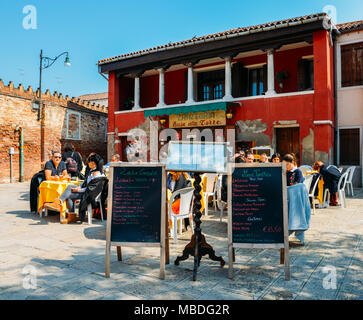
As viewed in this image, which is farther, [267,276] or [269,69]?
[269,69]

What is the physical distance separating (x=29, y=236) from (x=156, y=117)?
1026 centimetres

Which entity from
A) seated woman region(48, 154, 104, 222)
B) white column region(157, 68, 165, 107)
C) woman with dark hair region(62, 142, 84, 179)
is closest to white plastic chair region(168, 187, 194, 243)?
seated woman region(48, 154, 104, 222)

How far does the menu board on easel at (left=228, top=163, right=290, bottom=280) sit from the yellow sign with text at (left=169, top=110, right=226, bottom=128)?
9.48 meters

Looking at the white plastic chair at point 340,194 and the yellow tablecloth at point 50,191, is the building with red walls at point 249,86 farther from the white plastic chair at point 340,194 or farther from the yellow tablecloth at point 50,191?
the yellow tablecloth at point 50,191

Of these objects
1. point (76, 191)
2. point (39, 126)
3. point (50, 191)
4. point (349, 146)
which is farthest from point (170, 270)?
point (39, 126)

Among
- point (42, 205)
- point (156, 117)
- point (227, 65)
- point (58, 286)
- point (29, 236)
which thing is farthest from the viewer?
point (156, 117)

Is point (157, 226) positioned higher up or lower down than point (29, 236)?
higher up

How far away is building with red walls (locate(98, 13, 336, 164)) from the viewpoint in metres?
10.8

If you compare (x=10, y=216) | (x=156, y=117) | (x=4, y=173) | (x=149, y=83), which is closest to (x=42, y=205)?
(x=10, y=216)

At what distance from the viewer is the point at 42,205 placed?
6.40m

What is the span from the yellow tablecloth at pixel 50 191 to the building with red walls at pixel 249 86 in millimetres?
7490
